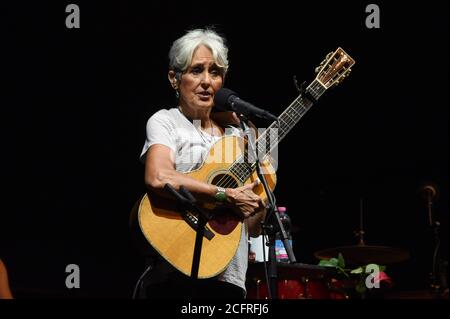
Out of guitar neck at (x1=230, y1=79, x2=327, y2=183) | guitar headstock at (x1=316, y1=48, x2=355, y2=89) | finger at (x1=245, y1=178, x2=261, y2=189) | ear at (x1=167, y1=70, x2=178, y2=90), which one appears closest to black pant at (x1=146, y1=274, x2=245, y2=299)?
finger at (x1=245, y1=178, x2=261, y2=189)

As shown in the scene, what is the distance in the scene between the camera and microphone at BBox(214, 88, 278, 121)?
2.72 metres

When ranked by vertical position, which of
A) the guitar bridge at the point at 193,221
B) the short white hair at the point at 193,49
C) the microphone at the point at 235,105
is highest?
the short white hair at the point at 193,49

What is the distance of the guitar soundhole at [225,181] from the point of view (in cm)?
306

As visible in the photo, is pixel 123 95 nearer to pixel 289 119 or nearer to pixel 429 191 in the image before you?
pixel 289 119

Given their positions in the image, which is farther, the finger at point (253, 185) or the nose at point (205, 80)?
the nose at point (205, 80)

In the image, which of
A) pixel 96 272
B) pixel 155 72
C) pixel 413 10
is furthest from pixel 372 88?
pixel 96 272

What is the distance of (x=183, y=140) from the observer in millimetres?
2982

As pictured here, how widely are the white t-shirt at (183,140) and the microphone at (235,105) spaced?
22cm

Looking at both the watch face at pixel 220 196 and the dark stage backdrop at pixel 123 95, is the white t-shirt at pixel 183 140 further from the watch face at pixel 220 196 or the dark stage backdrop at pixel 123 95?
the dark stage backdrop at pixel 123 95

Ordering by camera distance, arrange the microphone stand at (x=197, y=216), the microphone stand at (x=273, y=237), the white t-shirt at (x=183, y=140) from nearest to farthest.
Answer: the microphone stand at (x=273, y=237)
the microphone stand at (x=197, y=216)
the white t-shirt at (x=183, y=140)

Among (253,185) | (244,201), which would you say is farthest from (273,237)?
(253,185)

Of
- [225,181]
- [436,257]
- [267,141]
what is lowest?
[436,257]

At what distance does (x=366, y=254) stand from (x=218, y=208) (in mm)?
3517

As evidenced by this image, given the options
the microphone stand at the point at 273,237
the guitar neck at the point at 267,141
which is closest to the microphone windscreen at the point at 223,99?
the guitar neck at the point at 267,141
